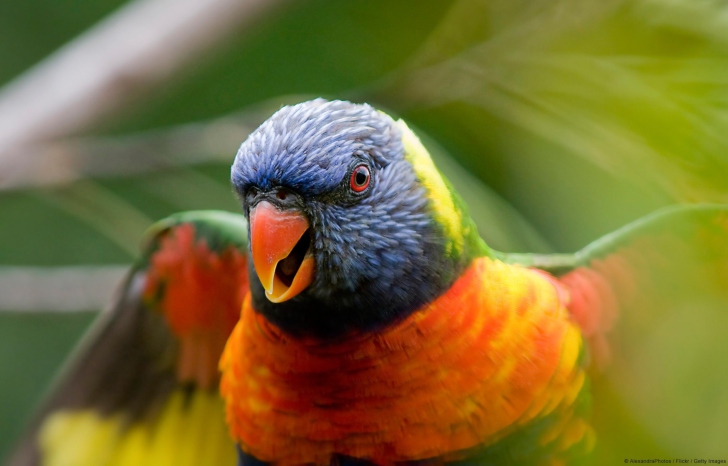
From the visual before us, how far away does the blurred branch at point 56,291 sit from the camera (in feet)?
8.30

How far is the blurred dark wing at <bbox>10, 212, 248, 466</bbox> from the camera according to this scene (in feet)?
Answer: 7.07

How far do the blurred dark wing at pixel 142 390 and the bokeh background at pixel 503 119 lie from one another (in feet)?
1.26

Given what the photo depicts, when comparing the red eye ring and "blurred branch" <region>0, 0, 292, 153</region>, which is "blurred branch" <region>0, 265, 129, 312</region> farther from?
the red eye ring

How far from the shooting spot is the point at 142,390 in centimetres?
225

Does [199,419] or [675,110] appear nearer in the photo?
[675,110]

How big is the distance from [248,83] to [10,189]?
1.94 meters

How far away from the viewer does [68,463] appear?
7.45 ft

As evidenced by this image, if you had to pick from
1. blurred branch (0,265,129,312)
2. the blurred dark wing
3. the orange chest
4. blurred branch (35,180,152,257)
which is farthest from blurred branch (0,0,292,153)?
the orange chest

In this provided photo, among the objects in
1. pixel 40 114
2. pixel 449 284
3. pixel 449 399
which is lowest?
pixel 449 399

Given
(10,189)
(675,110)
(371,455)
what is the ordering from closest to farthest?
(675,110), (371,455), (10,189)

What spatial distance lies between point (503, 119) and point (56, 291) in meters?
1.85

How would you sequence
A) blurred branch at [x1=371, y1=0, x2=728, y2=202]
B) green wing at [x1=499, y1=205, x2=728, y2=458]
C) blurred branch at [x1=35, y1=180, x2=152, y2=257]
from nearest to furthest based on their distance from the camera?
blurred branch at [x1=371, y1=0, x2=728, y2=202], green wing at [x1=499, y1=205, x2=728, y2=458], blurred branch at [x1=35, y1=180, x2=152, y2=257]

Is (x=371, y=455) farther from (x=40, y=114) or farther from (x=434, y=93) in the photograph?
(x=40, y=114)

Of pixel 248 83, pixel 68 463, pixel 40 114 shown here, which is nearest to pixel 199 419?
pixel 68 463
